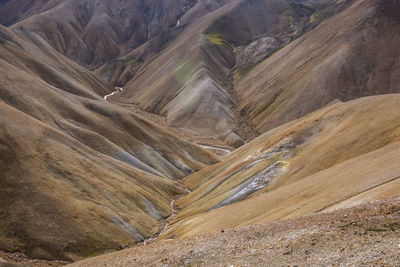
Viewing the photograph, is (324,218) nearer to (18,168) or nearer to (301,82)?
(18,168)

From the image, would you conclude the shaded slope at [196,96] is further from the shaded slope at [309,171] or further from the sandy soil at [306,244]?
the sandy soil at [306,244]

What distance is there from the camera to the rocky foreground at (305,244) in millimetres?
16641

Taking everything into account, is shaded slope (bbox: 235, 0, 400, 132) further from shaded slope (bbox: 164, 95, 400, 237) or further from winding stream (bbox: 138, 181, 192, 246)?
shaded slope (bbox: 164, 95, 400, 237)

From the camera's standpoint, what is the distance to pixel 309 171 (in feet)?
148

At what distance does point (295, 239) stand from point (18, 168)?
131ft

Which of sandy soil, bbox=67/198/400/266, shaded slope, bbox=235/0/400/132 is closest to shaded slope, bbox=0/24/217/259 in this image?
sandy soil, bbox=67/198/400/266

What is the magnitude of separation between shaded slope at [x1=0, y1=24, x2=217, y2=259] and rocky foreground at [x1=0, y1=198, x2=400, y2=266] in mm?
17610

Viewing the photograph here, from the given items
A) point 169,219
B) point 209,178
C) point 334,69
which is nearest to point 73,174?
point 169,219

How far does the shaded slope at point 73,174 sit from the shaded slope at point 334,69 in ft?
188

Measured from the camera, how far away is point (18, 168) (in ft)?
148

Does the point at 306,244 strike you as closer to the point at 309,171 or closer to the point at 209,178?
the point at 309,171

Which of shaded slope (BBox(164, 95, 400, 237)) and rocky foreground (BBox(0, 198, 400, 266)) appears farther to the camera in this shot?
shaded slope (BBox(164, 95, 400, 237))

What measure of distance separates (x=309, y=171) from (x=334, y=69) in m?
100

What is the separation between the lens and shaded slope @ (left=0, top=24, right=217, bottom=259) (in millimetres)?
40000
